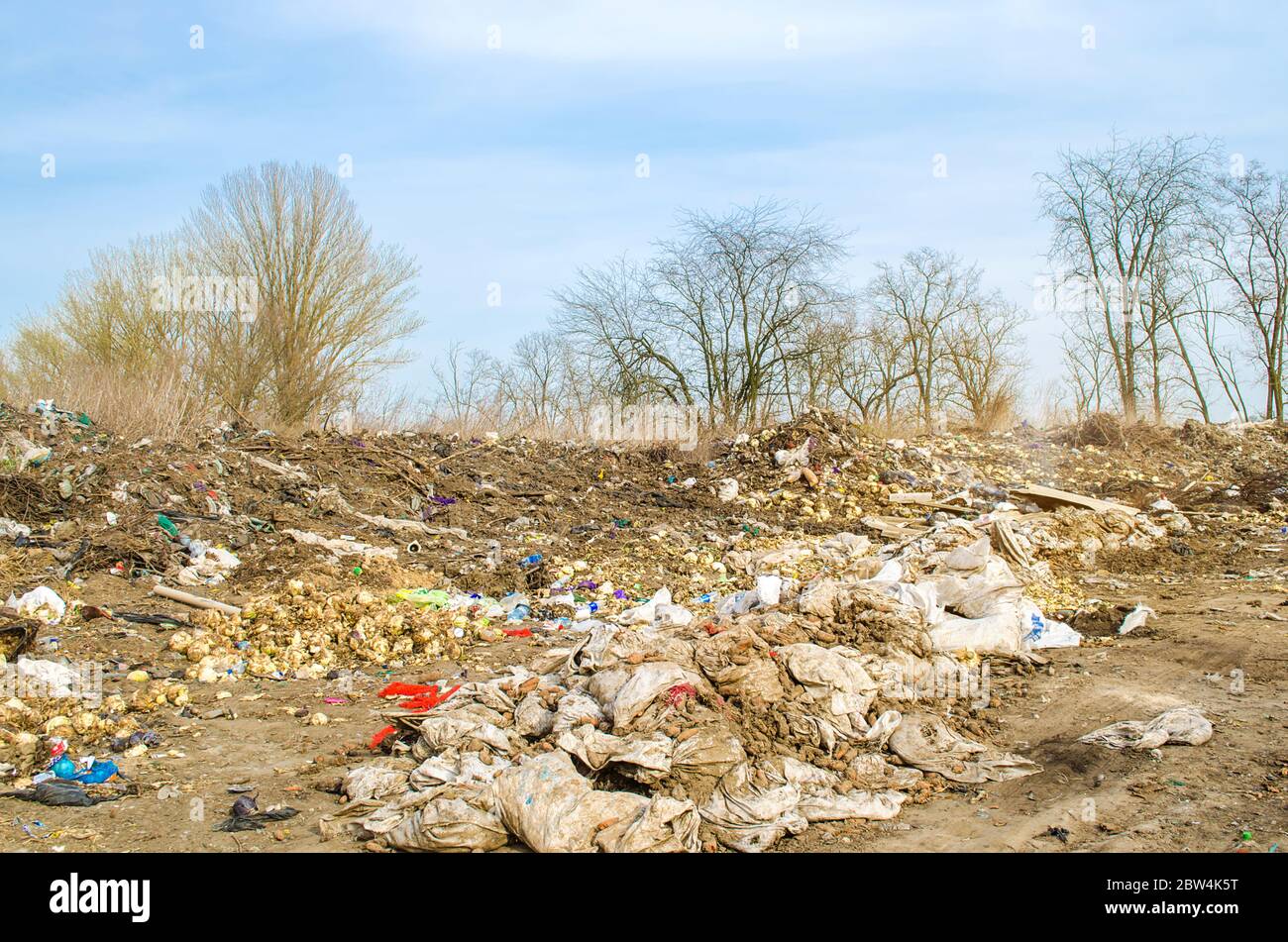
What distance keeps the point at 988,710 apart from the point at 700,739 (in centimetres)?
191

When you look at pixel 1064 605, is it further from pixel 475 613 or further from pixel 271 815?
pixel 271 815

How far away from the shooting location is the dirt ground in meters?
3.71

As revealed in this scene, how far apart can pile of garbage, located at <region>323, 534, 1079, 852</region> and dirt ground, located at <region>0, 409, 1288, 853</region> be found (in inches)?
7.1

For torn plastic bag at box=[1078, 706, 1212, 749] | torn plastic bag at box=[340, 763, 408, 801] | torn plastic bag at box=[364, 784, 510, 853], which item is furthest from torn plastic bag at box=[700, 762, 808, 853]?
torn plastic bag at box=[1078, 706, 1212, 749]

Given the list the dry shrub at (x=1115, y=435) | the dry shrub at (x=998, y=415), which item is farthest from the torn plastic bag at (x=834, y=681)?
the dry shrub at (x=998, y=415)

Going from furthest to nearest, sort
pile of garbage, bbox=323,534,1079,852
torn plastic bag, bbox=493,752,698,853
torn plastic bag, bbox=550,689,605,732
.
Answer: torn plastic bag, bbox=550,689,605,732, pile of garbage, bbox=323,534,1079,852, torn plastic bag, bbox=493,752,698,853

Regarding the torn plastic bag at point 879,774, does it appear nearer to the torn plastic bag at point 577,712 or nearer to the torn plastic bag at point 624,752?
the torn plastic bag at point 624,752

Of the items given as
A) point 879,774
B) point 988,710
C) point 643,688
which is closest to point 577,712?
point 643,688

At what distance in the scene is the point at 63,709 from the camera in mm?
5004

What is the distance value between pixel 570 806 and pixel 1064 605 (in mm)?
5118

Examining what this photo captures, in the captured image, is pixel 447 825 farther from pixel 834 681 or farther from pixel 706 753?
pixel 834 681

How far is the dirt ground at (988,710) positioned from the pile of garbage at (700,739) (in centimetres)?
18

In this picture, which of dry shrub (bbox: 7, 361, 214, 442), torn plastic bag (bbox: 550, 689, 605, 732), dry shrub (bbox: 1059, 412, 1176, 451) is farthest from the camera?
dry shrub (bbox: 1059, 412, 1176, 451)

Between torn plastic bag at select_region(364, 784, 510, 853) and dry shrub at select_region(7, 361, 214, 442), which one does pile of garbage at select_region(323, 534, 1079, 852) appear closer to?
torn plastic bag at select_region(364, 784, 510, 853)
